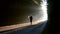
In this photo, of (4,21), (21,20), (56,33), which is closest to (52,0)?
(56,33)

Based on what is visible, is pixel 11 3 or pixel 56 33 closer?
pixel 56 33

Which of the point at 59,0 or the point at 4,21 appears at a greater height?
the point at 59,0

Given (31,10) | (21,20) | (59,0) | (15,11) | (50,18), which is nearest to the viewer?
(59,0)

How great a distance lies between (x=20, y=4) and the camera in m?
23.8

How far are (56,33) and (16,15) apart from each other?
18.5m

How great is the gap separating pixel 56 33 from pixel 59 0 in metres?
1.01

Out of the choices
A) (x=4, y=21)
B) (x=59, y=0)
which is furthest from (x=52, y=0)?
(x=4, y=21)

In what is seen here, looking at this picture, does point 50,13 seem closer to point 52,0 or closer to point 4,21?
point 52,0

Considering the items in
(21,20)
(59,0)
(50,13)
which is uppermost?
(59,0)

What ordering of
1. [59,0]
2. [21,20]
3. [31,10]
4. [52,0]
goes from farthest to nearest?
[31,10]
[21,20]
[52,0]
[59,0]

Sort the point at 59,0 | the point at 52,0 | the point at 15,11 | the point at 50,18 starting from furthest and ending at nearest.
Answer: the point at 15,11
the point at 50,18
the point at 52,0
the point at 59,0

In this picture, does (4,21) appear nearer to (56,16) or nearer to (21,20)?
(21,20)

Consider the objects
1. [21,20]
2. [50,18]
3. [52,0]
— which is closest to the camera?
[52,0]

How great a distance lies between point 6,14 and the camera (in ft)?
69.2
